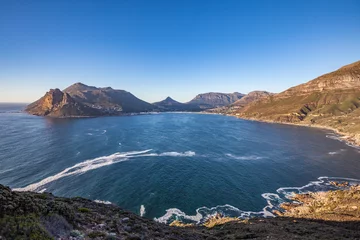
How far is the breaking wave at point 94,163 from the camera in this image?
4856 cm

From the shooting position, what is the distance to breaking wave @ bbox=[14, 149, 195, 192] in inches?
1912

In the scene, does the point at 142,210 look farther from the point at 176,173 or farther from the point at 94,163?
the point at 94,163

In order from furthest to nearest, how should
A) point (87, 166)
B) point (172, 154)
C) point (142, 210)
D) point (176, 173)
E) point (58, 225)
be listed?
point (172, 154) < point (87, 166) < point (176, 173) < point (142, 210) < point (58, 225)

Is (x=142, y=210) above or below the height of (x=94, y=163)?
below

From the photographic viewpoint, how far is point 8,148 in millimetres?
79625

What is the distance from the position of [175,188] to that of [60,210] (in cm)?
3879

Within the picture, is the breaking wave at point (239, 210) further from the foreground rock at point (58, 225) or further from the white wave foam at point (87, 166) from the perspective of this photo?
the white wave foam at point (87, 166)

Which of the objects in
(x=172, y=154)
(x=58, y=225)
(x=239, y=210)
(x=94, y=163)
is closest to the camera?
(x=58, y=225)

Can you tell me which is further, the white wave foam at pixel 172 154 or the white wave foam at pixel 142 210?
the white wave foam at pixel 172 154

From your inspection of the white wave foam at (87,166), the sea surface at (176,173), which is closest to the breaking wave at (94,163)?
the white wave foam at (87,166)

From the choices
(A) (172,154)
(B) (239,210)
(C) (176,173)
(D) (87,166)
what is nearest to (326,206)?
(B) (239,210)

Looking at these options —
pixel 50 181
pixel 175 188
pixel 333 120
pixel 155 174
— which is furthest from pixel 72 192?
pixel 333 120

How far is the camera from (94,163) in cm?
6588

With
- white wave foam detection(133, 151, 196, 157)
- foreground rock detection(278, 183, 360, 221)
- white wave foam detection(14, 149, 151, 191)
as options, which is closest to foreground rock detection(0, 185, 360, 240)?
foreground rock detection(278, 183, 360, 221)
